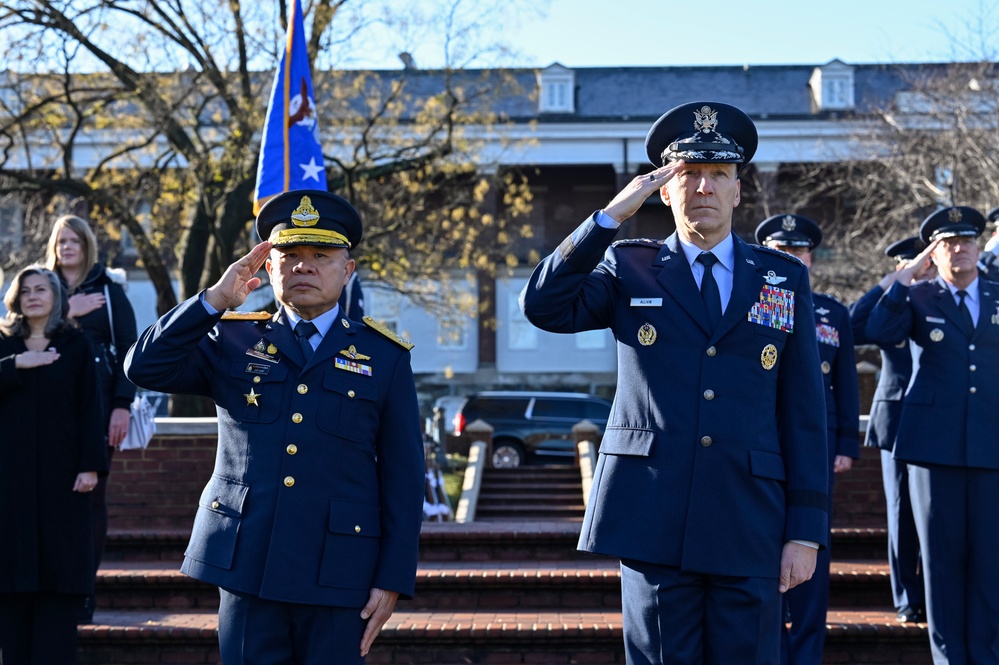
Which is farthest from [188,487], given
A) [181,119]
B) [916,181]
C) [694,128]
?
[916,181]

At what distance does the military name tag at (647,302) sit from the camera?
3.73 meters

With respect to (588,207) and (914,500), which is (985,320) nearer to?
(914,500)

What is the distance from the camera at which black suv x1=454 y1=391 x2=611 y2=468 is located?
80.8ft

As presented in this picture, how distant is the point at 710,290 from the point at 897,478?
394cm

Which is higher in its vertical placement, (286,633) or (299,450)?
(299,450)

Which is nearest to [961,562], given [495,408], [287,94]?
[287,94]

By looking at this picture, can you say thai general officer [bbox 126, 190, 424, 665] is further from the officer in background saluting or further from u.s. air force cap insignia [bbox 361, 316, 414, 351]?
the officer in background saluting

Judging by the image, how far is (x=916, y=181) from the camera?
74.2 feet

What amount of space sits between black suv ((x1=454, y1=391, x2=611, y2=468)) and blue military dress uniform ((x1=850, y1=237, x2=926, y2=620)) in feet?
56.8

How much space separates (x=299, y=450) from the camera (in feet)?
12.3

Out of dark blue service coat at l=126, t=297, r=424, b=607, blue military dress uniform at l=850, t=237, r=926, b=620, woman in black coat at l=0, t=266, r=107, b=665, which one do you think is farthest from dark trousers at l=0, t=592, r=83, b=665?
blue military dress uniform at l=850, t=237, r=926, b=620

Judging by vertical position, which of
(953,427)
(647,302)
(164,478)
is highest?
(647,302)

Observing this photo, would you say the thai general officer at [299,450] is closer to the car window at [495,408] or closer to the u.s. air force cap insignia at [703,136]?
the u.s. air force cap insignia at [703,136]

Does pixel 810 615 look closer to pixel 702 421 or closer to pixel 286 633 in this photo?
pixel 702 421
